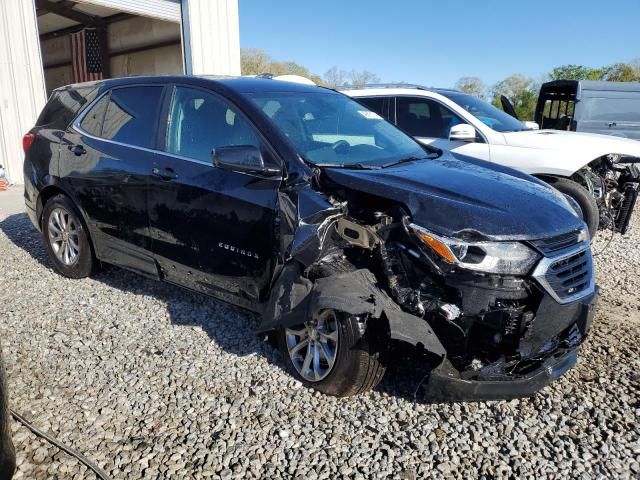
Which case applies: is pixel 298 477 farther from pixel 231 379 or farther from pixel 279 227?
pixel 279 227

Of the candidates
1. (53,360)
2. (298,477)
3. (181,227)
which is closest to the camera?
(298,477)

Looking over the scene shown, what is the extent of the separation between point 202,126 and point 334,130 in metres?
0.95

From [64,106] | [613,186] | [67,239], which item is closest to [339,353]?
[67,239]

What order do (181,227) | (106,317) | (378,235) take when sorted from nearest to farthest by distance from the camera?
(378,235)
(181,227)
(106,317)

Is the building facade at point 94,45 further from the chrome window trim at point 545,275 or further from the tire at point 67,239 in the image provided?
the chrome window trim at point 545,275

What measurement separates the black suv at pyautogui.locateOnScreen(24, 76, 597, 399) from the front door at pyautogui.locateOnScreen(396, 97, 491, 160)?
2.76 m

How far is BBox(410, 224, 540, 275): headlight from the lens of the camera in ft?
8.71

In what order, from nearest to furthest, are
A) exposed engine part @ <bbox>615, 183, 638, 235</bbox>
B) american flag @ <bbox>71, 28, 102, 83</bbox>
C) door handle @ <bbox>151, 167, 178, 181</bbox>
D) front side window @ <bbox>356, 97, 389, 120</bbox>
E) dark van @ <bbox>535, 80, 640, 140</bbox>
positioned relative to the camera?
door handle @ <bbox>151, 167, 178, 181</bbox>
exposed engine part @ <bbox>615, 183, 638, 235</bbox>
front side window @ <bbox>356, 97, 389, 120</bbox>
dark van @ <bbox>535, 80, 640, 140</bbox>
american flag @ <bbox>71, 28, 102, 83</bbox>

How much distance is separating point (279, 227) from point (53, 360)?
71.1 inches

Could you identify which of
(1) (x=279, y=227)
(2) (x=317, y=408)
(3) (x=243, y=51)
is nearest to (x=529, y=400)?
(2) (x=317, y=408)


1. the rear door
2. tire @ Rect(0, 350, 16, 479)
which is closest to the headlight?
tire @ Rect(0, 350, 16, 479)

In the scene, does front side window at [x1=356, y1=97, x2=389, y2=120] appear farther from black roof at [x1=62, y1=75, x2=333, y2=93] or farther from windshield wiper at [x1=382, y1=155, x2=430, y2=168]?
windshield wiper at [x1=382, y1=155, x2=430, y2=168]

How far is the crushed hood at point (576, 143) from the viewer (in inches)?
246

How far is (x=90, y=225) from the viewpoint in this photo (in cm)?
454
